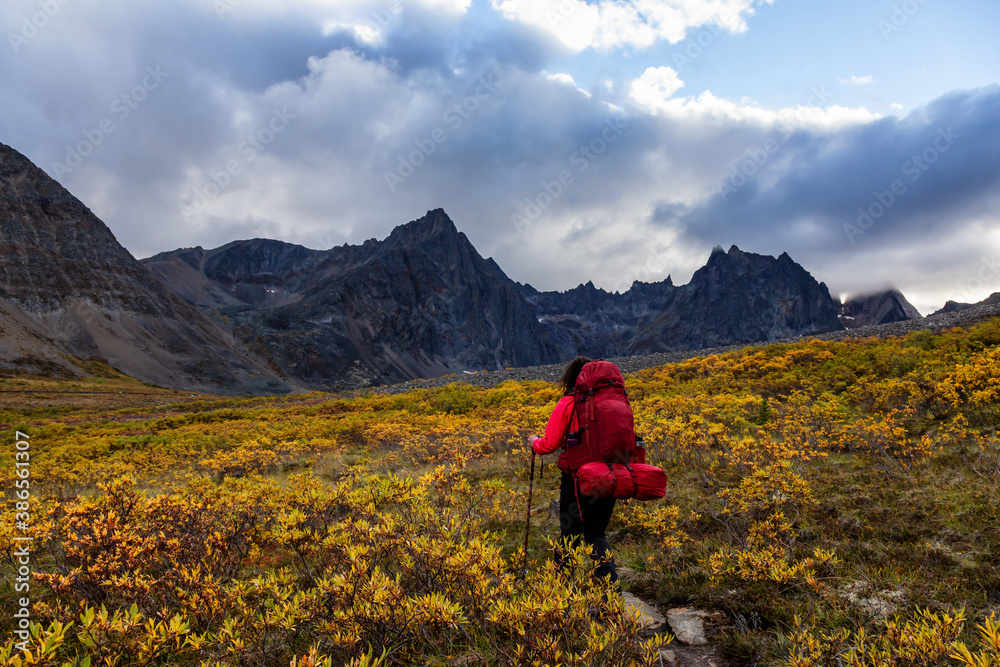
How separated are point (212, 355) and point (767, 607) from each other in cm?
10881

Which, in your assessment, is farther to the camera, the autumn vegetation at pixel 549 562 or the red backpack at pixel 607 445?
the red backpack at pixel 607 445

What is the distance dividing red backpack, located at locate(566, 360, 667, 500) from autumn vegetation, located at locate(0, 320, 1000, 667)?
2.11 feet

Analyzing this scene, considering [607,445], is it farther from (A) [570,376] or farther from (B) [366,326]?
(B) [366,326]

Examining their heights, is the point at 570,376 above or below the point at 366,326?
below

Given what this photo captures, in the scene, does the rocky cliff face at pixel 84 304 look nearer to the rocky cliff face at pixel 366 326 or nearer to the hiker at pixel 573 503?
the rocky cliff face at pixel 366 326

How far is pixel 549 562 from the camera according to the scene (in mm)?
2820

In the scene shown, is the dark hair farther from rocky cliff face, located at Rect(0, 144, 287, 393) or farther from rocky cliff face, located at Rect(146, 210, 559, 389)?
rocky cliff face, located at Rect(146, 210, 559, 389)

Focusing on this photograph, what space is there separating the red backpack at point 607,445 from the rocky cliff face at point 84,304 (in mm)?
87873

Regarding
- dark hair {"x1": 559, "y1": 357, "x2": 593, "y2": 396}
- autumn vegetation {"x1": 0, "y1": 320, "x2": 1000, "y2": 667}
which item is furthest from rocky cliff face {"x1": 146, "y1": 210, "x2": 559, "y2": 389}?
dark hair {"x1": 559, "y1": 357, "x2": 593, "y2": 396}

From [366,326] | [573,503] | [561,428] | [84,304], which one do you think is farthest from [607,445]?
[366,326]

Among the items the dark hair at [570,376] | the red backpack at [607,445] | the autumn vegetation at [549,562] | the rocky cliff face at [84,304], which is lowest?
the autumn vegetation at [549,562]

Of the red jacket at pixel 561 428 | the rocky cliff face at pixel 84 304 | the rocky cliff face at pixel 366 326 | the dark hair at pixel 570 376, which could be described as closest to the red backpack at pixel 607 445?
the red jacket at pixel 561 428

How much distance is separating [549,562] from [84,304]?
371ft

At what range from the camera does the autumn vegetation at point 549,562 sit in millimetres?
2492
